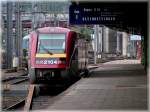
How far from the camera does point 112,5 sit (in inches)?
914

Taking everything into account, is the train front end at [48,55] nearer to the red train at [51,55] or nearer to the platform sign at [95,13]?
the red train at [51,55]

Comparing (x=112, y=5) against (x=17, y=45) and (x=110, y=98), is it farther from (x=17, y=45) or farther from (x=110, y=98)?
(x=17, y=45)

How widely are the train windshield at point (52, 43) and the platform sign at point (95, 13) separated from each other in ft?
4.33

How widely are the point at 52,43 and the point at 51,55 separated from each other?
0.78m

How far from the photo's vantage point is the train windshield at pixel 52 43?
22.8 metres

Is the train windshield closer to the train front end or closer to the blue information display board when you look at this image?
the train front end

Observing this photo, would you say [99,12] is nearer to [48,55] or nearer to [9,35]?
[48,55]

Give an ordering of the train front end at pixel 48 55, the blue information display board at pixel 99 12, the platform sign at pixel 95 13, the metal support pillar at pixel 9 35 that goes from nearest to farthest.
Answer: the train front end at pixel 48 55 < the blue information display board at pixel 99 12 < the platform sign at pixel 95 13 < the metal support pillar at pixel 9 35

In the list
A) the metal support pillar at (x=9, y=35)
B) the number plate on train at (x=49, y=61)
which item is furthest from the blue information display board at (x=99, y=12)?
the metal support pillar at (x=9, y=35)

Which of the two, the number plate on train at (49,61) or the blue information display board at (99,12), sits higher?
the blue information display board at (99,12)

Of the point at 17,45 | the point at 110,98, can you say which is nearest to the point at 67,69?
the point at 110,98

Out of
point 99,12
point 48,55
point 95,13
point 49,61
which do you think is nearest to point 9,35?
point 95,13

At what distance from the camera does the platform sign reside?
77.0ft

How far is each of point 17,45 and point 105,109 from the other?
113 feet
